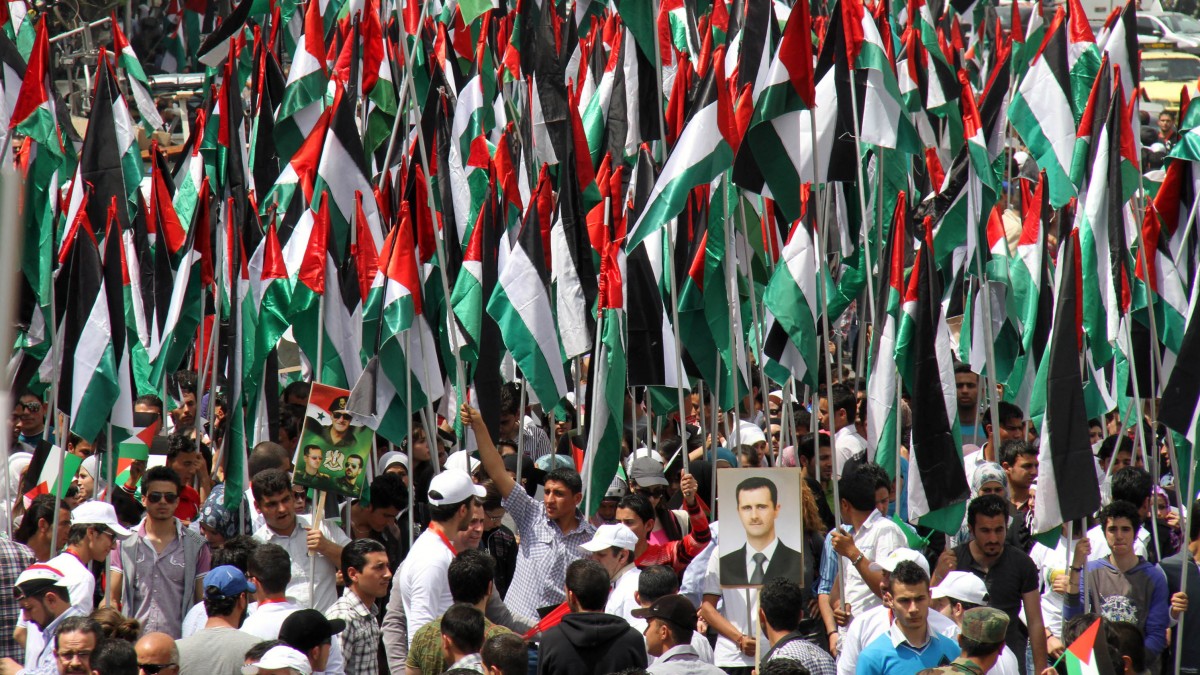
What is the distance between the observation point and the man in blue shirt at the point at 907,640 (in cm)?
689

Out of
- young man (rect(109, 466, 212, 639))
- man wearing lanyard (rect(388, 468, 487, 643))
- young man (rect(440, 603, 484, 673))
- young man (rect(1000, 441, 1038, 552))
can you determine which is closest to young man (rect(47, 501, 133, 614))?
young man (rect(109, 466, 212, 639))

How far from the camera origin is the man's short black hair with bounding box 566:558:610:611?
727cm

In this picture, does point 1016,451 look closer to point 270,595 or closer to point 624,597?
point 624,597

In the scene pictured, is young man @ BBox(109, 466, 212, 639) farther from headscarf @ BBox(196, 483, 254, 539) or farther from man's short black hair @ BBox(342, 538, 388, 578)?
man's short black hair @ BBox(342, 538, 388, 578)

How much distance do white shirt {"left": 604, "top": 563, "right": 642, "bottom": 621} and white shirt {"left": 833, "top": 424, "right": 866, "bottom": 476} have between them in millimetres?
3500

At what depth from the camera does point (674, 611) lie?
7.07m

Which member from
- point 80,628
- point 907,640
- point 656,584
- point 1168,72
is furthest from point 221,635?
point 1168,72

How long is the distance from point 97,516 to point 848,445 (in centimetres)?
533

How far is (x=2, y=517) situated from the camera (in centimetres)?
1023

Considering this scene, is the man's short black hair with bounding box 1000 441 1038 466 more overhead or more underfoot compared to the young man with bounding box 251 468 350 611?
more underfoot

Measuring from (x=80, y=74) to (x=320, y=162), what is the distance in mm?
16696

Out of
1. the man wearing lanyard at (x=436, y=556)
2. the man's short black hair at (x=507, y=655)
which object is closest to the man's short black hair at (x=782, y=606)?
the man's short black hair at (x=507, y=655)

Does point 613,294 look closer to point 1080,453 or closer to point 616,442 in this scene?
point 616,442

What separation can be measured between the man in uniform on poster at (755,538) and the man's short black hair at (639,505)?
1097mm
